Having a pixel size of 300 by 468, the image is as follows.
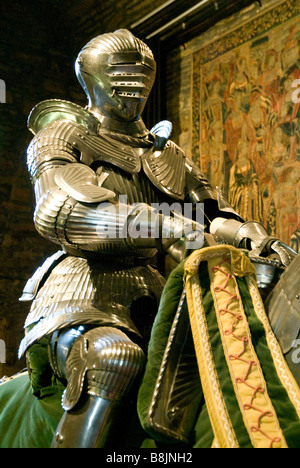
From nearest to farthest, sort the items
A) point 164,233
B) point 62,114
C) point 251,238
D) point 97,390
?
point 97,390, point 164,233, point 251,238, point 62,114

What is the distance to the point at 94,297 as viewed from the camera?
2330mm

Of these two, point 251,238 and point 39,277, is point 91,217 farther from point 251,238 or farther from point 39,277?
point 251,238

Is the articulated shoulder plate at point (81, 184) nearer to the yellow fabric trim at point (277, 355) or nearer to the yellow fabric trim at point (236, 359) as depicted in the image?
the yellow fabric trim at point (236, 359)

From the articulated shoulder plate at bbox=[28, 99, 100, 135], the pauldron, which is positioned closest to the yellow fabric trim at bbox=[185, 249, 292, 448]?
the pauldron

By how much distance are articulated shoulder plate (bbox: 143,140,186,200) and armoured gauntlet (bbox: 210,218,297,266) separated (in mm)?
220

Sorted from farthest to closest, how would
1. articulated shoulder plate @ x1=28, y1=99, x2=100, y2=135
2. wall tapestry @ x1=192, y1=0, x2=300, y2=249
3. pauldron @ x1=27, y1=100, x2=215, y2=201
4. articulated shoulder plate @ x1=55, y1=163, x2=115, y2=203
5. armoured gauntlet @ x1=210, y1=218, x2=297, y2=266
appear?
wall tapestry @ x1=192, y1=0, x2=300, y2=249
articulated shoulder plate @ x1=28, y1=99, x2=100, y2=135
pauldron @ x1=27, y1=100, x2=215, y2=201
armoured gauntlet @ x1=210, y1=218, x2=297, y2=266
articulated shoulder plate @ x1=55, y1=163, x2=115, y2=203

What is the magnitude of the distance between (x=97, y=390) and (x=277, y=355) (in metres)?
0.54

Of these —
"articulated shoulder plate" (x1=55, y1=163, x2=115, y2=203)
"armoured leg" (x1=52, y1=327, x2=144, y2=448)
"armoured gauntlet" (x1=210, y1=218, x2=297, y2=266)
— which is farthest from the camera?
"armoured gauntlet" (x1=210, y1=218, x2=297, y2=266)

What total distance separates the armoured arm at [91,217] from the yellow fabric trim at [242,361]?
0.73 feet

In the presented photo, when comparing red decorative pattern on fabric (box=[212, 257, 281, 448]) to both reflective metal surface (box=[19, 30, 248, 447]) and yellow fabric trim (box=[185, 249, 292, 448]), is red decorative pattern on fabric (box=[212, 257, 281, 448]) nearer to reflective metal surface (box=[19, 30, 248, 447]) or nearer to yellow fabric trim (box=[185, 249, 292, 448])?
Answer: yellow fabric trim (box=[185, 249, 292, 448])

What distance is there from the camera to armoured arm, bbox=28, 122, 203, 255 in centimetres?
214

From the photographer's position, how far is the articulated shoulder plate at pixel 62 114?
8.77ft

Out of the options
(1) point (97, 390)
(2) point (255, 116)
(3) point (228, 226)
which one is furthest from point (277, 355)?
(2) point (255, 116)

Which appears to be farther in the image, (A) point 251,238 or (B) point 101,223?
(A) point 251,238
